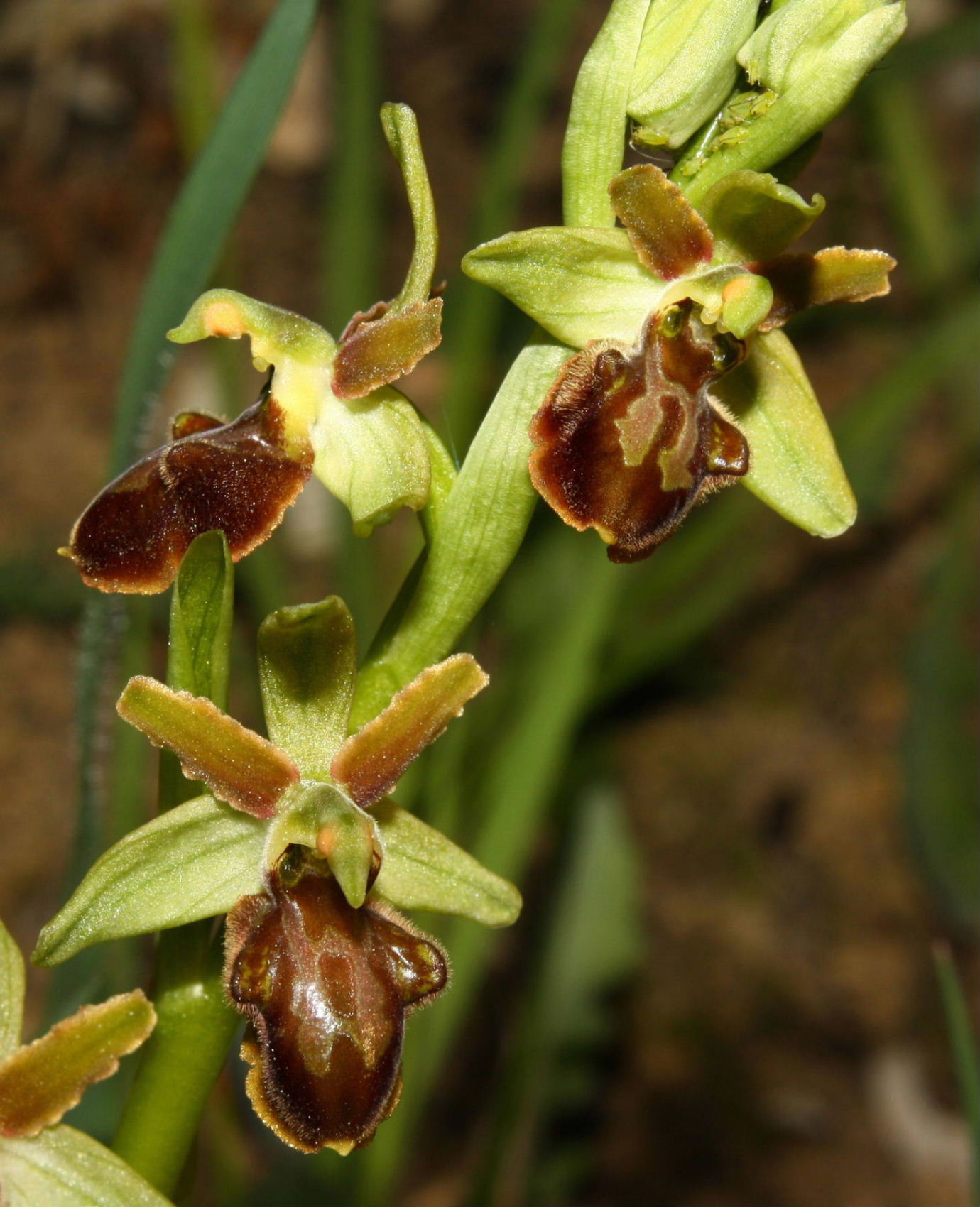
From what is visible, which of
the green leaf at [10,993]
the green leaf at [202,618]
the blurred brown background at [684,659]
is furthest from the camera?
the blurred brown background at [684,659]

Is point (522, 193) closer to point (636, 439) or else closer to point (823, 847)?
point (823, 847)

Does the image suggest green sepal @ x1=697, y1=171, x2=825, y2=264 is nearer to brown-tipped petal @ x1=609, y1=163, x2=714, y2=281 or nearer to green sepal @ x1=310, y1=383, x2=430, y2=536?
brown-tipped petal @ x1=609, y1=163, x2=714, y2=281

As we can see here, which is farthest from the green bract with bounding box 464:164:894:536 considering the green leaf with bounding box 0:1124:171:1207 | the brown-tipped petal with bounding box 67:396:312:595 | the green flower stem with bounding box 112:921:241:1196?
the green leaf with bounding box 0:1124:171:1207

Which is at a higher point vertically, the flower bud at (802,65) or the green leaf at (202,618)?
the flower bud at (802,65)

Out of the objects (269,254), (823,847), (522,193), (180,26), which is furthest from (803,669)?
(180,26)

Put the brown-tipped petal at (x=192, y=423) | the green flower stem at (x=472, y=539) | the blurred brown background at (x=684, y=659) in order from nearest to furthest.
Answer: the green flower stem at (x=472, y=539) → the brown-tipped petal at (x=192, y=423) → the blurred brown background at (x=684, y=659)

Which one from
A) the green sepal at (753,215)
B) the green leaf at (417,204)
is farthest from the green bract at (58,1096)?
the green sepal at (753,215)

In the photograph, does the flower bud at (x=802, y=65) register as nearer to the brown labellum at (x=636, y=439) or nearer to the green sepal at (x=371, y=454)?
the brown labellum at (x=636, y=439)
